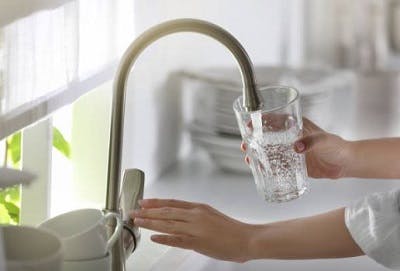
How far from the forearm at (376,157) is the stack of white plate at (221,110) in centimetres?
51

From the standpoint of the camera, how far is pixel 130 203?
4.32 feet

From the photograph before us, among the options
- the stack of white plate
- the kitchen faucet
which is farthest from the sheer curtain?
the stack of white plate

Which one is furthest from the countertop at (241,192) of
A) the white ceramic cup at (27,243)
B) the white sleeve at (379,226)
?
the white ceramic cup at (27,243)

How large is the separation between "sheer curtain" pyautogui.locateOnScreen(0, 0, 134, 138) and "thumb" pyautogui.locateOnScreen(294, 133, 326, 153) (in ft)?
1.07

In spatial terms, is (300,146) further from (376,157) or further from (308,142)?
(376,157)

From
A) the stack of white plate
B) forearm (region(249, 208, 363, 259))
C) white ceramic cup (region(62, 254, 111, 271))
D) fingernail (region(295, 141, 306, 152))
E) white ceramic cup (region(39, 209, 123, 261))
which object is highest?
fingernail (region(295, 141, 306, 152))

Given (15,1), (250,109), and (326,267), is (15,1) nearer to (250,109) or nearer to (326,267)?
(250,109)

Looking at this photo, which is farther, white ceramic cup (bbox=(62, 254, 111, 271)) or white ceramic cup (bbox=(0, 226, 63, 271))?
white ceramic cup (bbox=(62, 254, 111, 271))

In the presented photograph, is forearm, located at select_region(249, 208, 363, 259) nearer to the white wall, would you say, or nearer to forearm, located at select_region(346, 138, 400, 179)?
forearm, located at select_region(346, 138, 400, 179)

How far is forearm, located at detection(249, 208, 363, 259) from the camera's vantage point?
1.40 m

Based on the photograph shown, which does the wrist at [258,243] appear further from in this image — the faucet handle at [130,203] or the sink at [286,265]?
the sink at [286,265]

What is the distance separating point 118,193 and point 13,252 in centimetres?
29

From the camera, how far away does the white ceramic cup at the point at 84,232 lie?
3.67 ft

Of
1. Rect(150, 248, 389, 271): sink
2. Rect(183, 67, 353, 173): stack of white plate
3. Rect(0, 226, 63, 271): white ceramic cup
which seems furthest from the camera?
Rect(183, 67, 353, 173): stack of white plate
